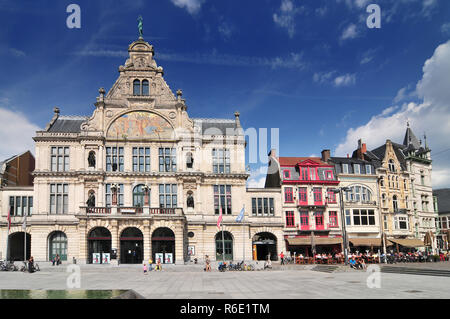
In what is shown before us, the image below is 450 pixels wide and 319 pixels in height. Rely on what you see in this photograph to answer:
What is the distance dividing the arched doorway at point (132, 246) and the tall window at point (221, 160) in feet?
43.5

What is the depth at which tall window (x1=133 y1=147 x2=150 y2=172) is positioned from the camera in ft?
171

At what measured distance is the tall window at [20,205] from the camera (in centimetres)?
5047

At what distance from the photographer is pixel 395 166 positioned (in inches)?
2435

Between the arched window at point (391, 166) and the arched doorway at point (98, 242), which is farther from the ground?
the arched window at point (391, 166)

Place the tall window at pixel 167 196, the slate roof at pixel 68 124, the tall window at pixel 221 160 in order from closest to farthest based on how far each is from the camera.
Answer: the tall window at pixel 167 196, the slate roof at pixel 68 124, the tall window at pixel 221 160

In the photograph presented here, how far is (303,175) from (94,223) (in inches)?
1110

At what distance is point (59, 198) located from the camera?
1992 inches

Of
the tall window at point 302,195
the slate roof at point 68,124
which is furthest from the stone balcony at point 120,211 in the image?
the tall window at point 302,195

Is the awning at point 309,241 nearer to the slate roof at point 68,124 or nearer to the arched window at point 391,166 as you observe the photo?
the arched window at point 391,166

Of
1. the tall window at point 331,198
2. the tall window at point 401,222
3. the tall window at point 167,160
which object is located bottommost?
the tall window at point 401,222

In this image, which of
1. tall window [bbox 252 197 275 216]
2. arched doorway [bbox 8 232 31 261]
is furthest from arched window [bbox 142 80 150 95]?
arched doorway [bbox 8 232 31 261]

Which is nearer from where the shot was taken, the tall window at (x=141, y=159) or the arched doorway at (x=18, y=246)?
the arched doorway at (x=18, y=246)
